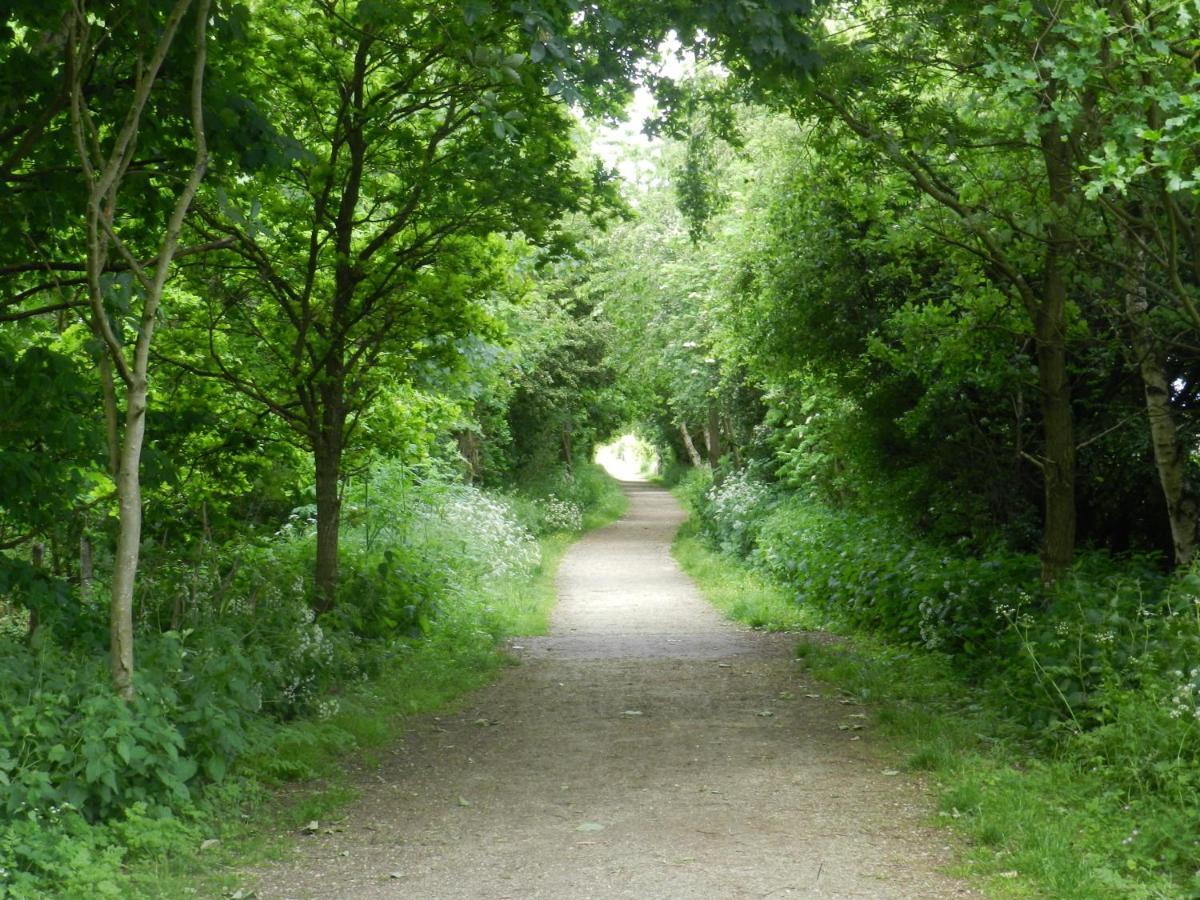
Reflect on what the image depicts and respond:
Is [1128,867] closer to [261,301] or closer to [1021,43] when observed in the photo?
[1021,43]

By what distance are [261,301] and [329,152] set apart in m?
1.62

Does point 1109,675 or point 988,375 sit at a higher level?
point 988,375

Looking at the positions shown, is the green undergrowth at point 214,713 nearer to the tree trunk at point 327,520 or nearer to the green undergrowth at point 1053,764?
the tree trunk at point 327,520

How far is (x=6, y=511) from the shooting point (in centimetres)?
779

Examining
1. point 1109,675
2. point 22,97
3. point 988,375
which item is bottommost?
point 1109,675

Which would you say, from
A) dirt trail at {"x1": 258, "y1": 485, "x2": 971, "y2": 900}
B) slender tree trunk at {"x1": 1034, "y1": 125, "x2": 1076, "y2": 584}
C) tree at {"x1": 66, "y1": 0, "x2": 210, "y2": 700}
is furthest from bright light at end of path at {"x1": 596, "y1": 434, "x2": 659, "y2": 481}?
tree at {"x1": 66, "y1": 0, "x2": 210, "y2": 700}

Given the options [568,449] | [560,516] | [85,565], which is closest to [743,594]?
[85,565]

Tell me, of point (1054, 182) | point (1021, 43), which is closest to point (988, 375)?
point (1054, 182)

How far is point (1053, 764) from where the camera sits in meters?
6.80

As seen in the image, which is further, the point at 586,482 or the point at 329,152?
the point at 586,482

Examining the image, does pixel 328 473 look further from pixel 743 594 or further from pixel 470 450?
pixel 470 450

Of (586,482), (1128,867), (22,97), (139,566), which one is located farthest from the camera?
(586,482)

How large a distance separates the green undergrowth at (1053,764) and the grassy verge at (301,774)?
358 centimetres

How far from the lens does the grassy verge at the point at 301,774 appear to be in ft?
17.9
